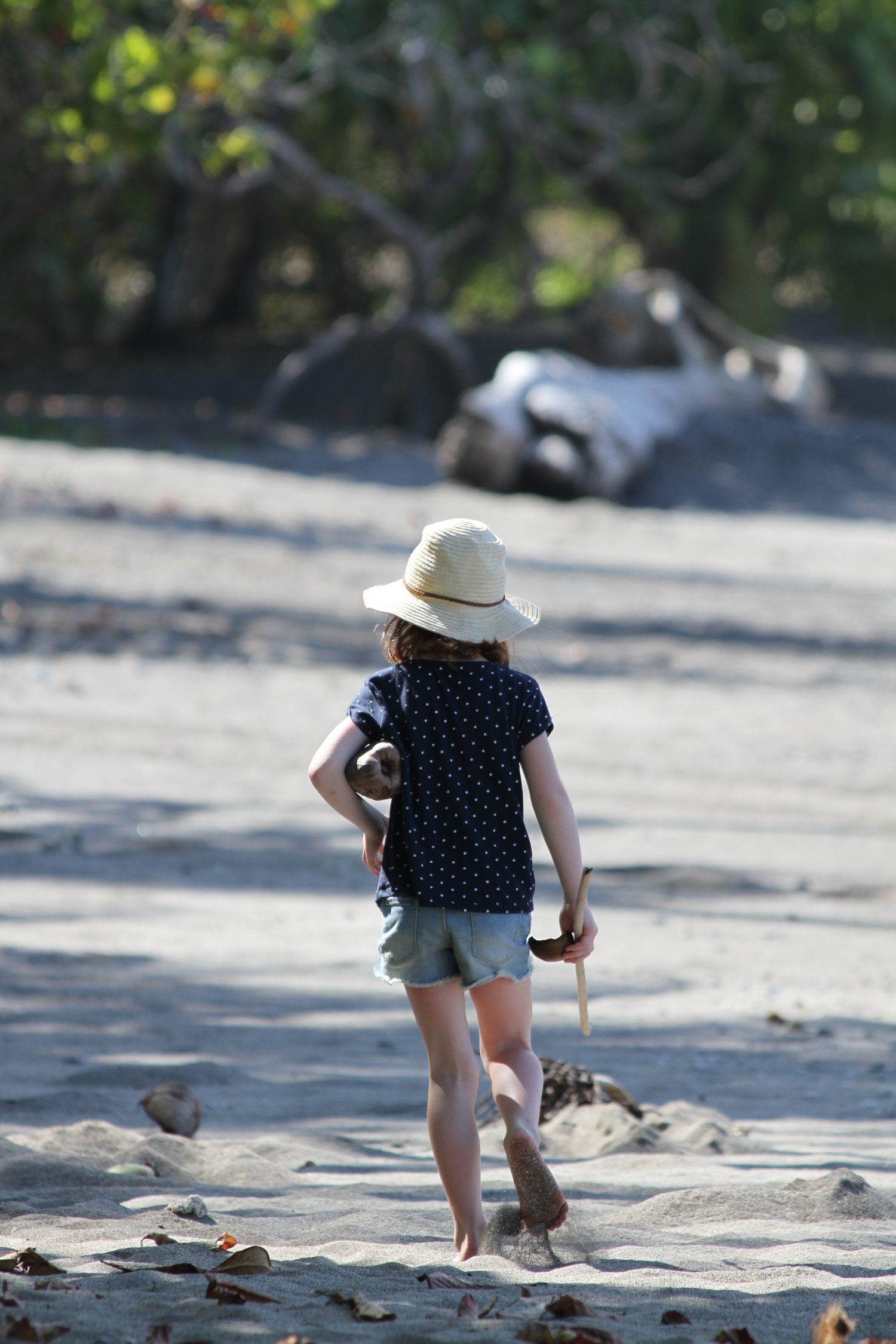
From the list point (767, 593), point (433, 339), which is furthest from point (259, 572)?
point (433, 339)

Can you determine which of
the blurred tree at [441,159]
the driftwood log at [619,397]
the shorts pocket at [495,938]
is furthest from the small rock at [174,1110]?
the driftwood log at [619,397]

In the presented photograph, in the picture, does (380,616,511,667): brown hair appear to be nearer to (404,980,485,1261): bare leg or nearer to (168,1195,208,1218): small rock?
(404,980,485,1261): bare leg

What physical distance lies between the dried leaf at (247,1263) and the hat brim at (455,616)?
3.95 feet

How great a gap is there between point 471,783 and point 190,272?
22953 millimetres

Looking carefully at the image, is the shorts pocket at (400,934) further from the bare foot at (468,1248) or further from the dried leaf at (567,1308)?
the dried leaf at (567,1308)

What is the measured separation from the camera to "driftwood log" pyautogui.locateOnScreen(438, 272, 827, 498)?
55.0ft

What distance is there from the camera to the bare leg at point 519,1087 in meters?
3.04

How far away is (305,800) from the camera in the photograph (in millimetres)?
7664

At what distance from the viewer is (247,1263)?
9.45 ft

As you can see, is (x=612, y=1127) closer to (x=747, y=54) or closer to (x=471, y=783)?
(x=471, y=783)

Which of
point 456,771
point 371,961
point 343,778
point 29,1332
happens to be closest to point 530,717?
point 456,771

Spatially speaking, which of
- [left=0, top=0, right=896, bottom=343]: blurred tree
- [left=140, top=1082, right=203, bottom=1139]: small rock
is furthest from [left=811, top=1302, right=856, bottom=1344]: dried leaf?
[left=0, top=0, right=896, bottom=343]: blurred tree

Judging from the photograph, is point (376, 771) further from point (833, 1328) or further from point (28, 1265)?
→ point (833, 1328)

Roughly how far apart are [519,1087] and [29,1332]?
3.63 ft
